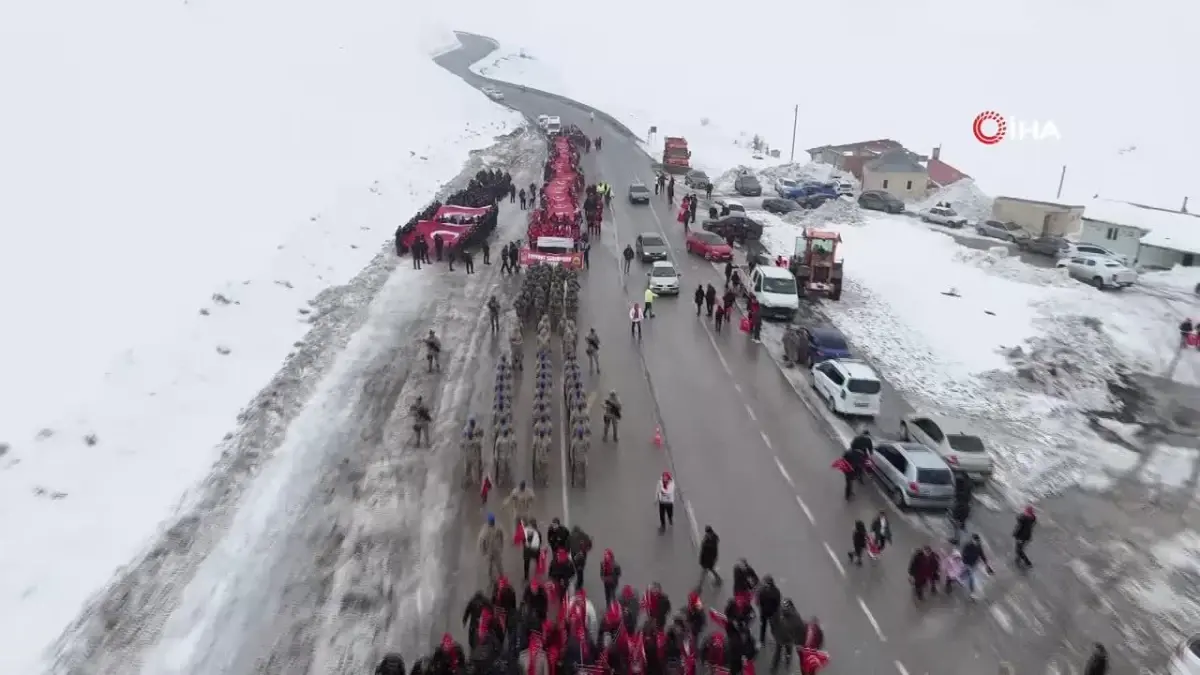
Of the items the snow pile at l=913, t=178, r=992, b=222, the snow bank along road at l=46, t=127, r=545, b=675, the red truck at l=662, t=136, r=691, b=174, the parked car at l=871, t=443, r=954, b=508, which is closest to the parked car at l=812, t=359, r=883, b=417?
the parked car at l=871, t=443, r=954, b=508

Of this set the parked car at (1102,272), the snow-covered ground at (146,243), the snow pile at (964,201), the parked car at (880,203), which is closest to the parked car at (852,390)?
the snow-covered ground at (146,243)

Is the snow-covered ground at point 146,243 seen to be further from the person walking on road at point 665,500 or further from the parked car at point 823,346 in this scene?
the parked car at point 823,346

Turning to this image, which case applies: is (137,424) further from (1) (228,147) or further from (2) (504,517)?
(1) (228,147)

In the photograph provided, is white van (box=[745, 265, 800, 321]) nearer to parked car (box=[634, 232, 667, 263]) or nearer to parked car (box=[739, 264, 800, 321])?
parked car (box=[739, 264, 800, 321])

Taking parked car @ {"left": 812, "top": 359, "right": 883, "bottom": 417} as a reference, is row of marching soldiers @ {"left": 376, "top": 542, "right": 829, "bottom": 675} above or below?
below

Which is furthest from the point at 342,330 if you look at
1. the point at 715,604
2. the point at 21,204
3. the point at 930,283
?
the point at 930,283
